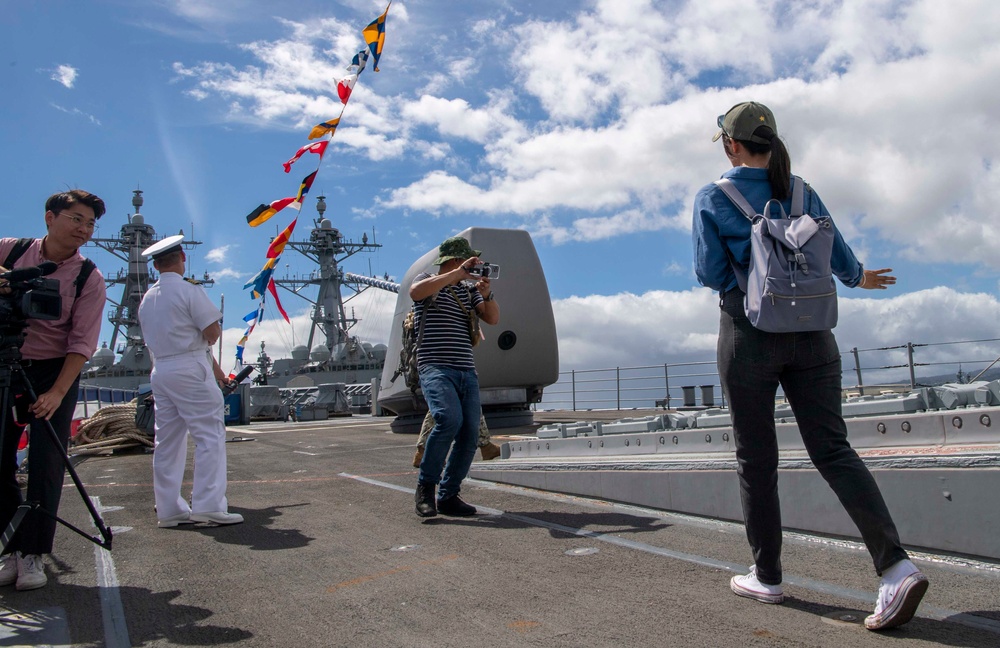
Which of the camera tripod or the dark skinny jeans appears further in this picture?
the dark skinny jeans

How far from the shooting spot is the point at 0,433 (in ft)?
8.73

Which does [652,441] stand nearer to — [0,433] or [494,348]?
[0,433]

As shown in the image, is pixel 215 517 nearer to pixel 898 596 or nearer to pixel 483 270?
pixel 483 270

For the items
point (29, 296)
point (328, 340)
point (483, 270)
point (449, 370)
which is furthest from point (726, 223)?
point (328, 340)

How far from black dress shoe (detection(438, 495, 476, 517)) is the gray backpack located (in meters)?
2.27

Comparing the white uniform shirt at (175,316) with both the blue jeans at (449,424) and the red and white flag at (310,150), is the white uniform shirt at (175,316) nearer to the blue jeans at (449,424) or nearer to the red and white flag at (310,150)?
the blue jeans at (449,424)

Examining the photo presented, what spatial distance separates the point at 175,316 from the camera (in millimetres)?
4027

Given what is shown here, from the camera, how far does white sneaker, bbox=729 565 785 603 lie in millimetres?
2250

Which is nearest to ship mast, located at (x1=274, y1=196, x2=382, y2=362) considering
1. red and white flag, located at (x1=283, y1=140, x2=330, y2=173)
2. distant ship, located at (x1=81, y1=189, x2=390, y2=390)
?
distant ship, located at (x1=81, y1=189, x2=390, y2=390)

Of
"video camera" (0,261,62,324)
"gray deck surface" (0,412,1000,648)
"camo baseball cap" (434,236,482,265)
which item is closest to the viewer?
"gray deck surface" (0,412,1000,648)

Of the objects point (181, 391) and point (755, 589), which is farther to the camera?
point (181, 391)

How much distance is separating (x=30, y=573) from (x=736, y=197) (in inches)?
116

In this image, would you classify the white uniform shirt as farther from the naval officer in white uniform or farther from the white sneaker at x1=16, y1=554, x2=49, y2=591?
the white sneaker at x1=16, y1=554, x2=49, y2=591

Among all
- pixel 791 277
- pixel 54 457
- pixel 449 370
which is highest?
pixel 791 277
